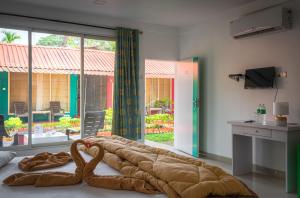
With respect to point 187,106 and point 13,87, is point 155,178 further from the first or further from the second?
point 187,106

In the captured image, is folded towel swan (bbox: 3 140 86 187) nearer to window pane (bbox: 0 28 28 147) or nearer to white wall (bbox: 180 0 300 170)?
window pane (bbox: 0 28 28 147)

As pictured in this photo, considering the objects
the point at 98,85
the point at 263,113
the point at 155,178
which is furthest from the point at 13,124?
the point at 263,113

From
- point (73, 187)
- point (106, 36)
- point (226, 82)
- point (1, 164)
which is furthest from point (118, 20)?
point (73, 187)

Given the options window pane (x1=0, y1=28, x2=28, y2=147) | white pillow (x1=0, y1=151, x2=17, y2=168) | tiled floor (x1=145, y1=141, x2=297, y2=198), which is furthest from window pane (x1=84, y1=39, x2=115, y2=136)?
tiled floor (x1=145, y1=141, x2=297, y2=198)

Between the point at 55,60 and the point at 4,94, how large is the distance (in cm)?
98

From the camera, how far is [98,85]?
4.97 metres

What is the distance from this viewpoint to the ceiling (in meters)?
4.08

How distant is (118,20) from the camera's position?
5.04m

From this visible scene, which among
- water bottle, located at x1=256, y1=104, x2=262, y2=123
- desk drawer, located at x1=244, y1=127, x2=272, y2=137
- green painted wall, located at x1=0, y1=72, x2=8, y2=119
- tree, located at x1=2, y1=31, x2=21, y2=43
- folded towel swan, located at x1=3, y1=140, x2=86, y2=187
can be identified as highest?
tree, located at x1=2, y1=31, x2=21, y2=43

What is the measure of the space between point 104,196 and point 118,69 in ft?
11.5

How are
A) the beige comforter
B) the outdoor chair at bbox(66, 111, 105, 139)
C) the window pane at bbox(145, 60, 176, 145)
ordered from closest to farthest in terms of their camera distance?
1. the beige comforter
2. the outdoor chair at bbox(66, 111, 105, 139)
3. the window pane at bbox(145, 60, 176, 145)

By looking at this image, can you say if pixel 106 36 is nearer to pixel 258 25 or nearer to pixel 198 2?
pixel 198 2

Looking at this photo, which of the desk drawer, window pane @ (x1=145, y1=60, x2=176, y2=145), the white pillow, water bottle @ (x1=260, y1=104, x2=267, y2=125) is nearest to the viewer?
the white pillow

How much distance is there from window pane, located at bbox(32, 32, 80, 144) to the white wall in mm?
2366
